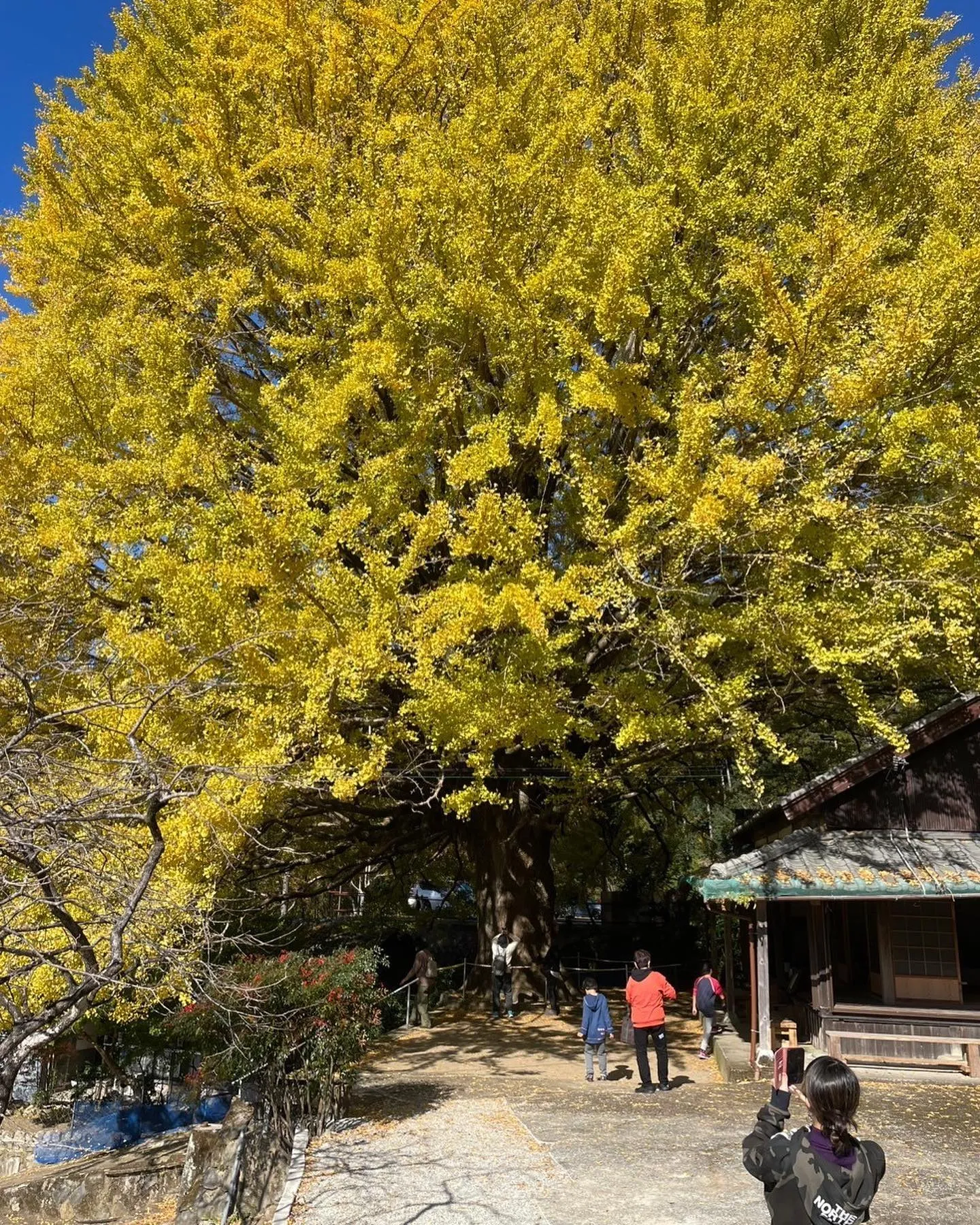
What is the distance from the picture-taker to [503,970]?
42.5 ft

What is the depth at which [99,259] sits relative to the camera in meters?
10.6

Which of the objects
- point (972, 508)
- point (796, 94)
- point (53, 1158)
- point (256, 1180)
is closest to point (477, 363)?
point (796, 94)

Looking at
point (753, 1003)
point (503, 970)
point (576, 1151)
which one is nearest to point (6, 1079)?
point (576, 1151)

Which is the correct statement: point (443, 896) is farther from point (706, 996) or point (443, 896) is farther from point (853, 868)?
point (853, 868)

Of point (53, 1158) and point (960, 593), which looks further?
point (53, 1158)

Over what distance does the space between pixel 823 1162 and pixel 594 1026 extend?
6951 mm

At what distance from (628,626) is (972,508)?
122 inches

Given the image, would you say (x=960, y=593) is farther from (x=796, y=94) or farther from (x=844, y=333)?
(x=796, y=94)

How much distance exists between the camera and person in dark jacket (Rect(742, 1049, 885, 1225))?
2.80 meters

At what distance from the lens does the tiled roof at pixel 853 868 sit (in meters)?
8.97

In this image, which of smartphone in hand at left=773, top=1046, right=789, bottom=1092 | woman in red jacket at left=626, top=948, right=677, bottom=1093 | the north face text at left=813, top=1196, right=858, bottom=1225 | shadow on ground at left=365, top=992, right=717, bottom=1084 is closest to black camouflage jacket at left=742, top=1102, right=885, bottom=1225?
the north face text at left=813, top=1196, right=858, bottom=1225

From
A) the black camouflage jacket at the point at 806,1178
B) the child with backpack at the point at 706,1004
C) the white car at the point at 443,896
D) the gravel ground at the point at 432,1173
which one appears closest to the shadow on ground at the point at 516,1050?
the child with backpack at the point at 706,1004

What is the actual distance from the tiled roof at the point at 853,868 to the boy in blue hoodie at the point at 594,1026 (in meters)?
1.60

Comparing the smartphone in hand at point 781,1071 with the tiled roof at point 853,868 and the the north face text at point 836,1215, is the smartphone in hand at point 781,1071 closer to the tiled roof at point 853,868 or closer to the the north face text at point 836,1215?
the the north face text at point 836,1215
